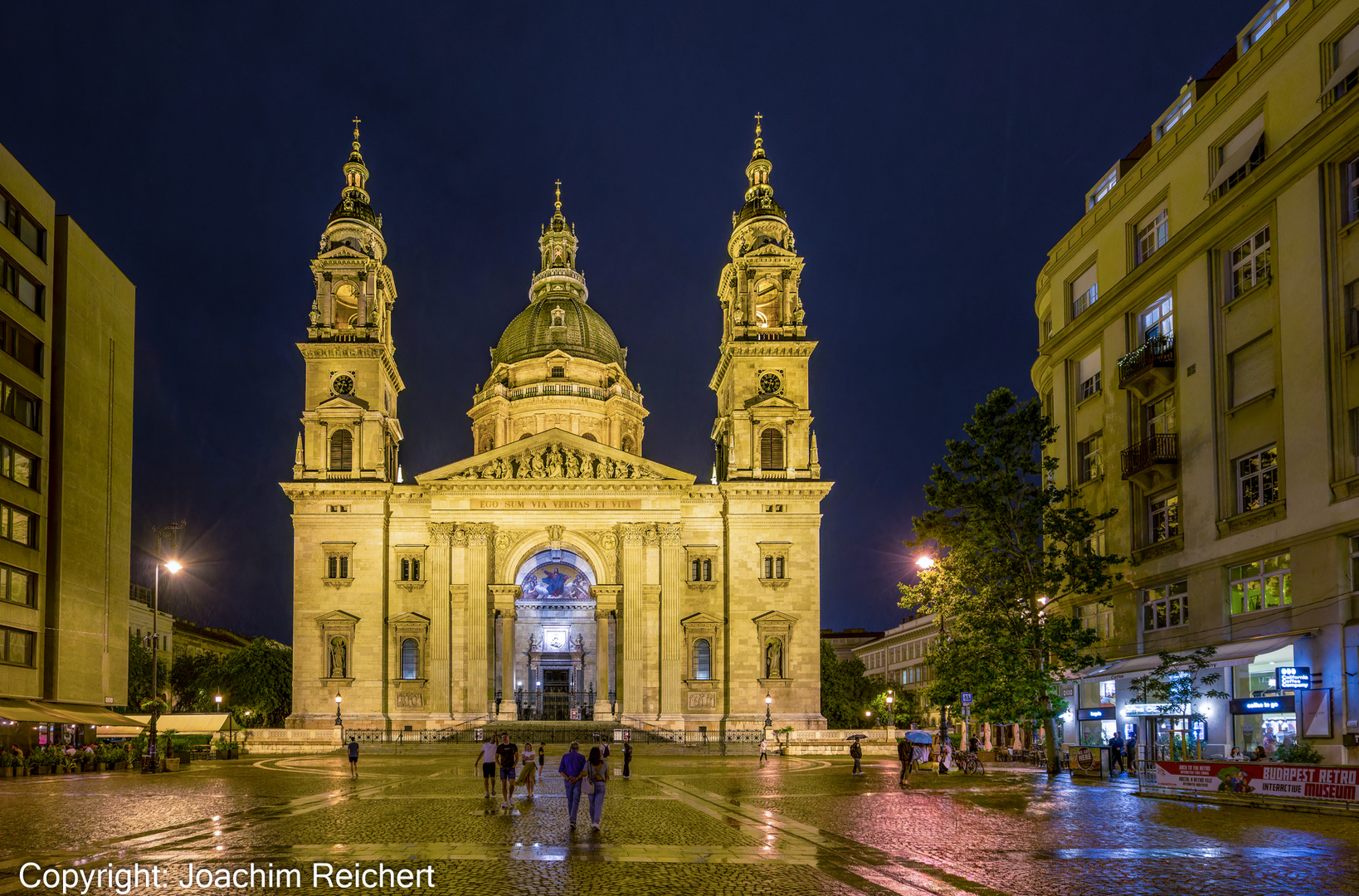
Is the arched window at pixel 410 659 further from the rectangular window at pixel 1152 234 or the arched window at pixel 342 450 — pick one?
the rectangular window at pixel 1152 234

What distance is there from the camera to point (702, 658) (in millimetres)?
70938

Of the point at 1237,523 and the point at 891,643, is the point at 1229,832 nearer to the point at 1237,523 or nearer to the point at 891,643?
the point at 1237,523

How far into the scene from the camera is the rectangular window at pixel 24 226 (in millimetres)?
46406

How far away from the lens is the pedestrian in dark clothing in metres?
34.0

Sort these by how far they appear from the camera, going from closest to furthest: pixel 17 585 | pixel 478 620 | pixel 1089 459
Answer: pixel 1089 459 < pixel 17 585 < pixel 478 620

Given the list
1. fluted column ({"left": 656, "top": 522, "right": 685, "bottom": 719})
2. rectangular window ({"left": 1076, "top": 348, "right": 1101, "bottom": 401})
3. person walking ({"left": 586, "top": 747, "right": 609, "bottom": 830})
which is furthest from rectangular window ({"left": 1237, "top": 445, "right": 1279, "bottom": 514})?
fluted column ({"left": 656, "top": 522, "right": 685, "bottom": 719})

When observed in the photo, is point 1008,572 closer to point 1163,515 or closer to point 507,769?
point 1163,515

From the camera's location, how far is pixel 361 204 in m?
77.5

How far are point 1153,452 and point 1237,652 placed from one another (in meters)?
7.27

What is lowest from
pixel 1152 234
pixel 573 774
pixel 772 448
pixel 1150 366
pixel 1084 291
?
pixel 573 774

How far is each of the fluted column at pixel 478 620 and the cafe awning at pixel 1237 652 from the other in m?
41.3

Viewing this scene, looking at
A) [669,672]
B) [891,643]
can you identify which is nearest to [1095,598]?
[669,672]

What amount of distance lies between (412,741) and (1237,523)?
45862 mm

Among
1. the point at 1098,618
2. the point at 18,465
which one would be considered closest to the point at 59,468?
the point at 18,465
